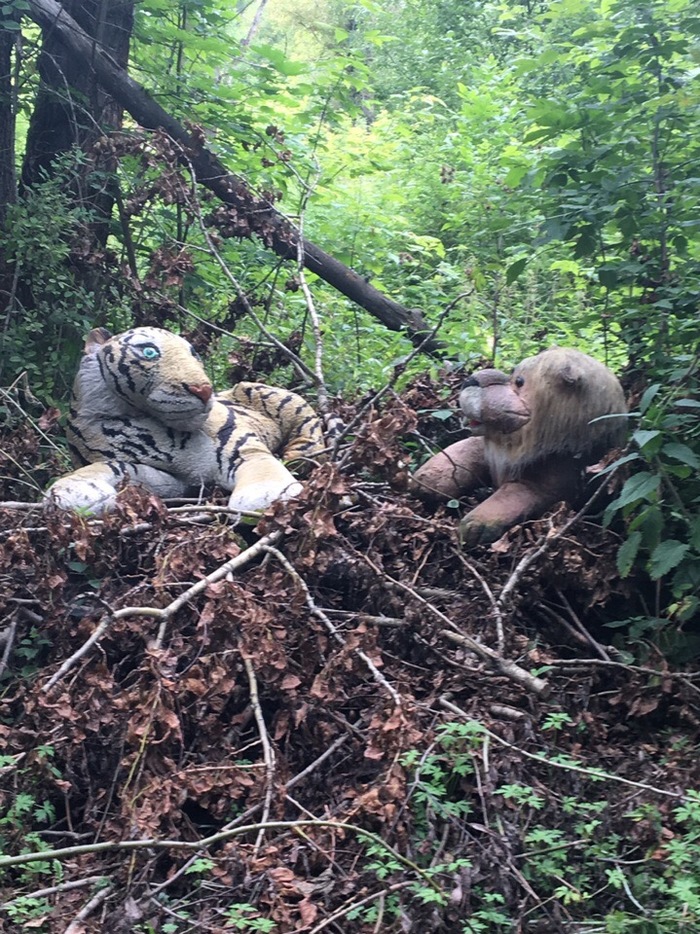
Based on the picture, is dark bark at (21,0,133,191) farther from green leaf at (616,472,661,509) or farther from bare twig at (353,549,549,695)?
green leaf at (616,472,661,509)

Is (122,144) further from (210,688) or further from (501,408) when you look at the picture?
(210,688)

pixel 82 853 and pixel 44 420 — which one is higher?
pixel 44 420

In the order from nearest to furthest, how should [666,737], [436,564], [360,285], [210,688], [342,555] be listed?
[210,688] < [666,737] < [342,555] < [436,564] < [360,285]

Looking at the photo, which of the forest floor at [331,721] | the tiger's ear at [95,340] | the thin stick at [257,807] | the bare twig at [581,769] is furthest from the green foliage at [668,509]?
the tiger's ear at [95,340]

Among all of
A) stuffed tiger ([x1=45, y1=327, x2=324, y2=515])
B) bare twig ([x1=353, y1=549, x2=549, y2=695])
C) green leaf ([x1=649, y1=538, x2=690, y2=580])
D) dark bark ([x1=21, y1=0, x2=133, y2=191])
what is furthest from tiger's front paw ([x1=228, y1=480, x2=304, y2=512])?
dark bark ([x1=21, y1=0, x2=133, y2=191])

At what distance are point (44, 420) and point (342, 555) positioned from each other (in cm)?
150

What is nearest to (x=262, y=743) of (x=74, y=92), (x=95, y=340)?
(x=95, y=340)

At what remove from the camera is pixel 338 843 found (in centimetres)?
256

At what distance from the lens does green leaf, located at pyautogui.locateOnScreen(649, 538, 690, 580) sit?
2988mm

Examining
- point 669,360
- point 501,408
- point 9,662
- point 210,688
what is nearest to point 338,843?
point 210,688

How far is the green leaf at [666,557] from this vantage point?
2988 millimetres

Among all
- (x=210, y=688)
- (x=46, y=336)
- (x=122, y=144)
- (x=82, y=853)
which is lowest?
(x=82, y=853)

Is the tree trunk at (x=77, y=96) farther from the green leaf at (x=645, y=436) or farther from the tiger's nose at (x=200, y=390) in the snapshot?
the green leaf at (x=645, y=436)

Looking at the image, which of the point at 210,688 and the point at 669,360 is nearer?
the point at 210,688
